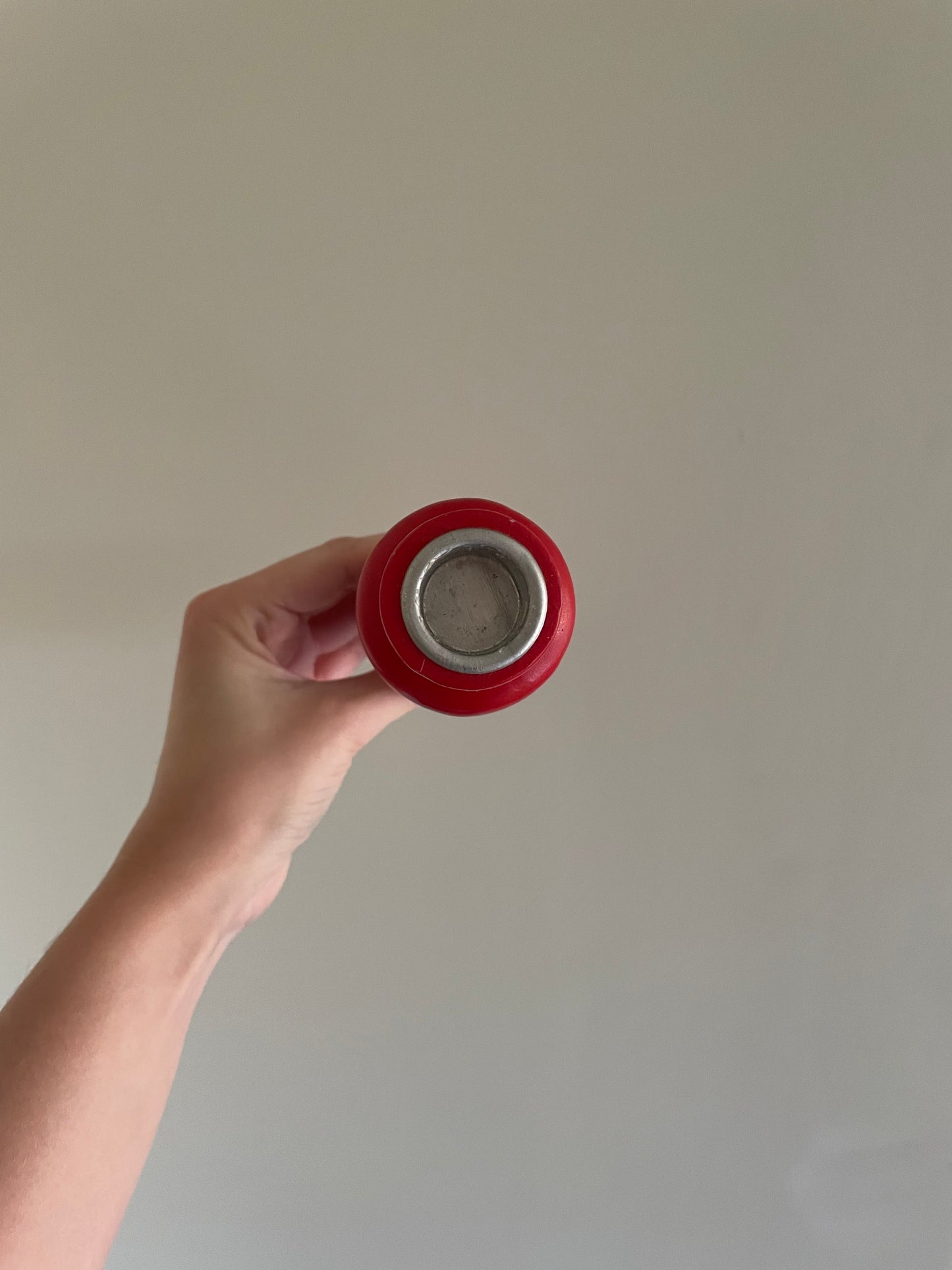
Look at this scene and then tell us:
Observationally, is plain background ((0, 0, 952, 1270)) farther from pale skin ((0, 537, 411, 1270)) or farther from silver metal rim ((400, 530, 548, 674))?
silver metal rim ((400, 530, 548, 674))

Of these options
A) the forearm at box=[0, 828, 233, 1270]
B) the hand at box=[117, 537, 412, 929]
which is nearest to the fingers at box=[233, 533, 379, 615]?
the hand at box=[117, 537, 412, 929]

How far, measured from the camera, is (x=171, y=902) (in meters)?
0.62

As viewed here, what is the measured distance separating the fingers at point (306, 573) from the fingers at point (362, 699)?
0.10 m

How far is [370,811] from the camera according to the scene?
921mm

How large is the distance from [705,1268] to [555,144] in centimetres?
137

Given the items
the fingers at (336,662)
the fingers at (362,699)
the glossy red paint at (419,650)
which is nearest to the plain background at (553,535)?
the fingers at (336,662)

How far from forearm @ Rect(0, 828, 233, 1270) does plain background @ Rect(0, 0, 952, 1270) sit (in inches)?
11.8

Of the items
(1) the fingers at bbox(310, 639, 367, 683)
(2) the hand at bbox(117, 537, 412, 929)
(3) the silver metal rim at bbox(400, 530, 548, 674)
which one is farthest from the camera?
(1) the fingers at bbox(310, 639, 367, 683)

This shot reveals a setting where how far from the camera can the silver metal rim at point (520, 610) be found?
1.77 feet

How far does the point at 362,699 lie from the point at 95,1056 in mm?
335

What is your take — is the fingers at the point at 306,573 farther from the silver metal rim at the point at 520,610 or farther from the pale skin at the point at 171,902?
the silver metal rim at the point at 520,610

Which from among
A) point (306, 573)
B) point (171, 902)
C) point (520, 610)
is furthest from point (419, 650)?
point (171, 902)

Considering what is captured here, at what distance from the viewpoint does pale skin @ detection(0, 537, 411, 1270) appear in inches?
21.8

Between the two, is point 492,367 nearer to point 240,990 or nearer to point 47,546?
point 47,546
